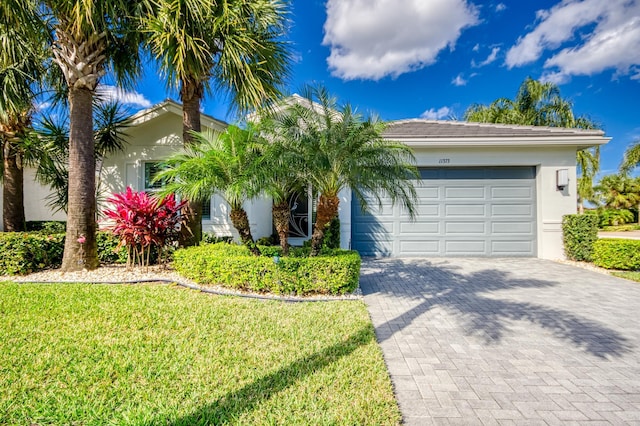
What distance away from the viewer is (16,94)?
22.9 ft

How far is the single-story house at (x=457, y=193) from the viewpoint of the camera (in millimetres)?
9297

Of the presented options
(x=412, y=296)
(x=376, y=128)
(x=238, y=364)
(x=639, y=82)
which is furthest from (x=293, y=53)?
(x=639, y=82)

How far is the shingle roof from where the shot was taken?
918 centimetres

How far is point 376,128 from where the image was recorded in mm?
5180

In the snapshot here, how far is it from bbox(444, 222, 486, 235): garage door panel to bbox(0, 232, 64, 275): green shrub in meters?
11.2

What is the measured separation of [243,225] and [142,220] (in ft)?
8.04

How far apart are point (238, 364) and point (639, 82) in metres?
22.9

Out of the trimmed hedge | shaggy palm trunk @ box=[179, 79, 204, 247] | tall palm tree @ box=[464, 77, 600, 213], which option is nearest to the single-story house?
shaggy palm trunk @ box=[179, 79, 204, 247]

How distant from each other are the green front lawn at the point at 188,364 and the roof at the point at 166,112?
584 centimetres

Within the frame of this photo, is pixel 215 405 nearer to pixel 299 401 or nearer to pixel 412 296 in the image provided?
pixel 299 401

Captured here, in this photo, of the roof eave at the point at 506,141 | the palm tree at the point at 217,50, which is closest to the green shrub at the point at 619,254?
the roof eave at the point at 506,141

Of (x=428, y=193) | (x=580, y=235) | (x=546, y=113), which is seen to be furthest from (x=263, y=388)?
(x=546, y=113)

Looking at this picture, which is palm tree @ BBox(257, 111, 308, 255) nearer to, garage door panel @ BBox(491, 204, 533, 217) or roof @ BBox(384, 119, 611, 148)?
roof @ BBox(384, 119, 611, 148)

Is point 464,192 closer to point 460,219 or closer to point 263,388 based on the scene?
point 460,219
